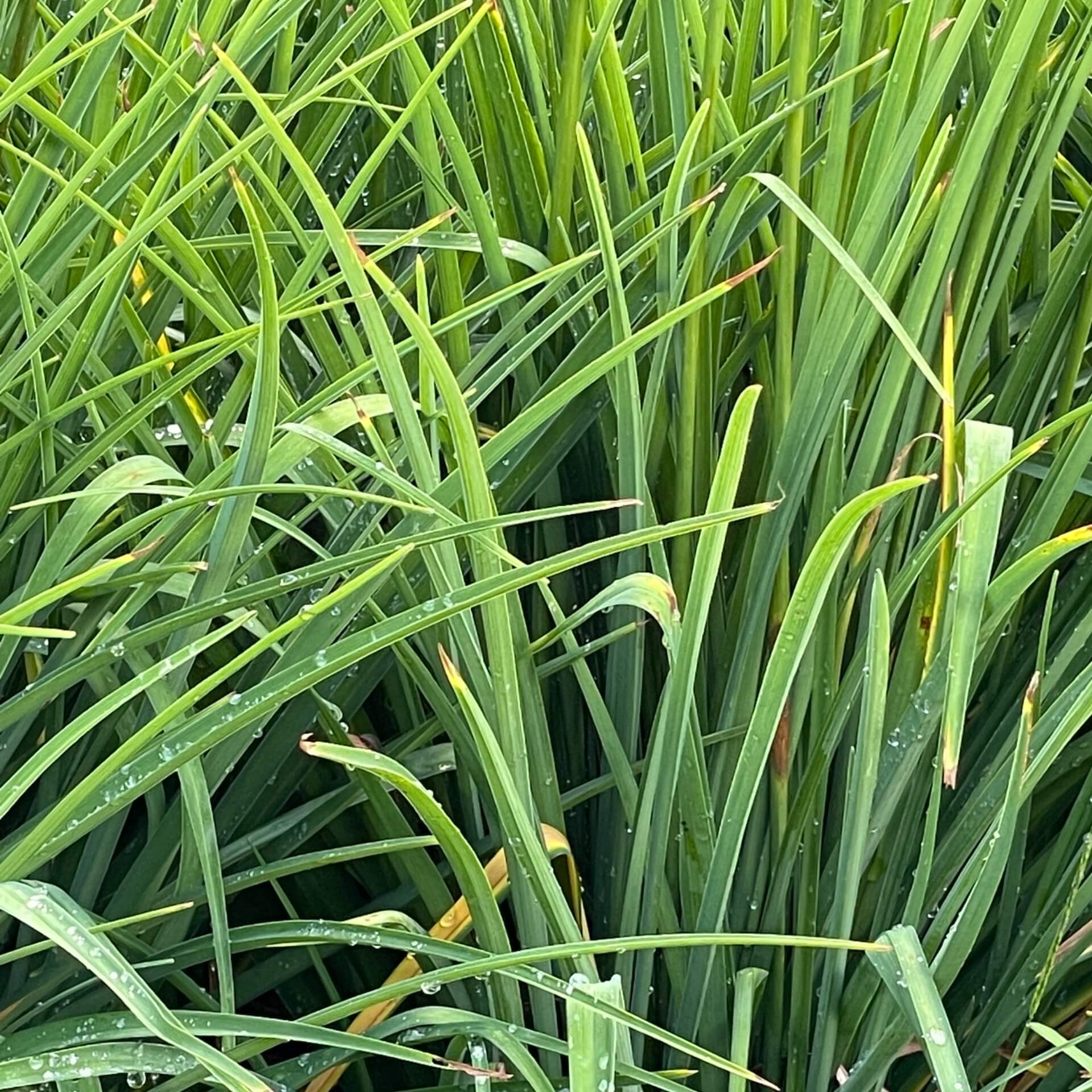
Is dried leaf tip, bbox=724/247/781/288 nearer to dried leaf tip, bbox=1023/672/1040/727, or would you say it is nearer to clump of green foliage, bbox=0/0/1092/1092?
clump of green foliage, bbox=0/0/1092/1092

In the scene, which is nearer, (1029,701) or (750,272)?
(1029,701)

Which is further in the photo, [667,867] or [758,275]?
[758,275]

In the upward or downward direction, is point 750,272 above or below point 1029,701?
above

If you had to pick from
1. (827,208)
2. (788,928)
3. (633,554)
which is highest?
(827,208)

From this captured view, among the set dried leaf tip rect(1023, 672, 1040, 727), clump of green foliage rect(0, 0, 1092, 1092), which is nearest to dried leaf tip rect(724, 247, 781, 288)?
clump of green foliage rect(0, 0, 1092, 1092)

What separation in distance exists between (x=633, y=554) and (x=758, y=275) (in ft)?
0.65

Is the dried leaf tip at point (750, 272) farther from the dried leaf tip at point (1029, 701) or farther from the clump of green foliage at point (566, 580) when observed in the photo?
the dried leaf tip at point (1029, 701)

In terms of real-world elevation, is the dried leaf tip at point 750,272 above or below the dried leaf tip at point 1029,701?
above

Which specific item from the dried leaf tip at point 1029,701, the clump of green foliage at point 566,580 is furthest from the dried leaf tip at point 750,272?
the dried leaf tip at point 1029,701

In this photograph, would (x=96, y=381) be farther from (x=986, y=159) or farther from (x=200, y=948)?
(x=986, y=159)

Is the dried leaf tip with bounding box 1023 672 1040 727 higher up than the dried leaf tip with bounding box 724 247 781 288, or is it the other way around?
the dried leaf tip with bounding box 724 247 781 288

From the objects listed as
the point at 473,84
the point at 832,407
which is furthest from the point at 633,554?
the point at 473,84

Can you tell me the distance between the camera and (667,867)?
1.97ft

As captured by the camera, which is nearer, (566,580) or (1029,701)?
(1029,701)
